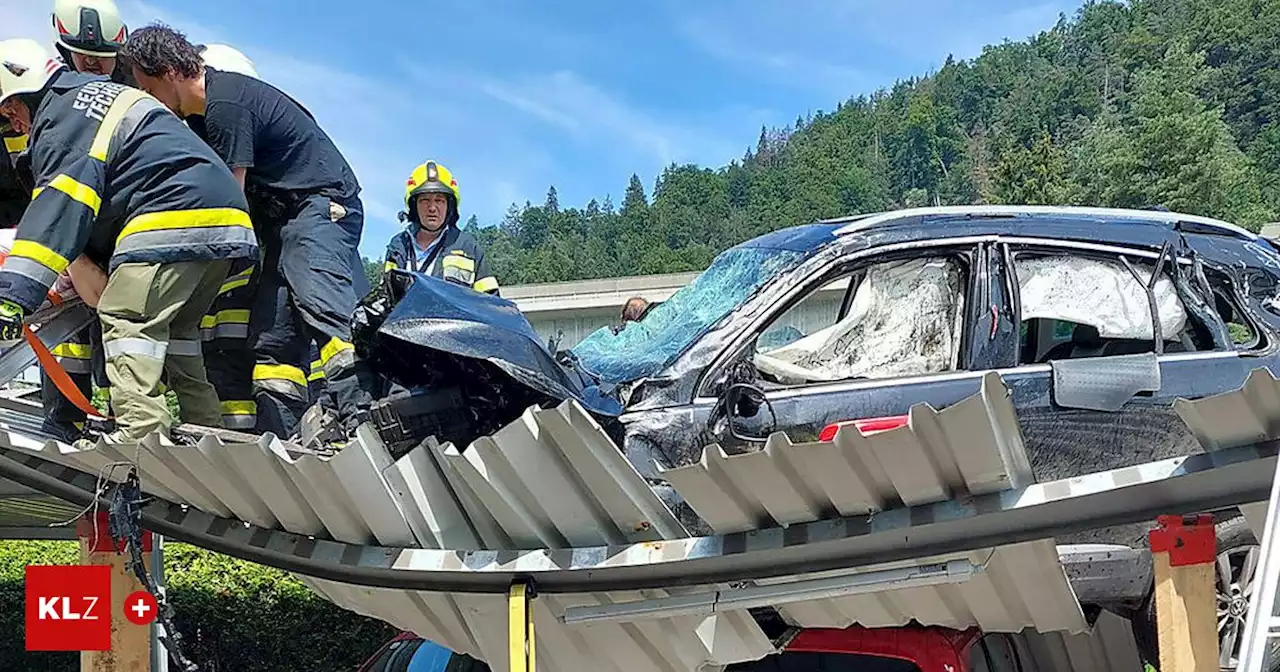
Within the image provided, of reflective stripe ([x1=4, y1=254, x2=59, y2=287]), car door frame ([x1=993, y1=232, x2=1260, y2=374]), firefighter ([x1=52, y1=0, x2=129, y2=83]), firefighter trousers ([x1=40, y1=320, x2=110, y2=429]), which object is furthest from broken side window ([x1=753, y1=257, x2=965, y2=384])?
firefighter ([x1=52, y1=0, x2=129, y2=83])

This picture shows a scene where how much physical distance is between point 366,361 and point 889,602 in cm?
171

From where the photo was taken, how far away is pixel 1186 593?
2.22 metres

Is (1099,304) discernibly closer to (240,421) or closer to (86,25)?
(240,421)

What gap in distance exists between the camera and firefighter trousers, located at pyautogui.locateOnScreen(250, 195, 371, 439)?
4293 mm

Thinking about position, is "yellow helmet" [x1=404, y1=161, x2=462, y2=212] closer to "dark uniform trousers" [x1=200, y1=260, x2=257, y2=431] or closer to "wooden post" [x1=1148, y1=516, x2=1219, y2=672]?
"dark uniform trousers" [x1=200, y1=260, x2=257, y2=431]

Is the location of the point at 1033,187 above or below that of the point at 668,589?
above

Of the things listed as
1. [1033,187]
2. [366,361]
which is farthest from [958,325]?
[1033,187]

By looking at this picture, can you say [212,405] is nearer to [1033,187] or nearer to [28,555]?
[28,555]

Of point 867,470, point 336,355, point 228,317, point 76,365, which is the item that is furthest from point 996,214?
point 76,365

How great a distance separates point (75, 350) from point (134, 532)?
1.49 meters

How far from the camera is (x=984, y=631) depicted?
2.79 m

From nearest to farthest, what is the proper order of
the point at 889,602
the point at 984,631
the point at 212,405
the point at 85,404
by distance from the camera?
the point at 889,602 → the point at 984,631 → the point at 85,404 → the point at 212,405

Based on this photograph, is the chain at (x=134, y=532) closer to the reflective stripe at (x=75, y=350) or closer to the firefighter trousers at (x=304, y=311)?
the firefighter trousers at (x=304, y=311)

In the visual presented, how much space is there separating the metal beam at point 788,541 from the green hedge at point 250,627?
467cm
